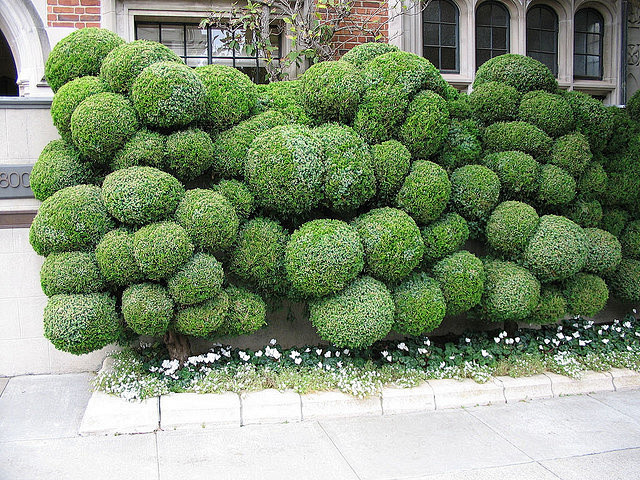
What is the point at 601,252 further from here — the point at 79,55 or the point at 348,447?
the point at 79,55

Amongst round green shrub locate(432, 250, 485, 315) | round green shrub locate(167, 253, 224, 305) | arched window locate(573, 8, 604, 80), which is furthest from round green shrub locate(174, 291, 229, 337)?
arched window locate(573, 8, 604, 80)

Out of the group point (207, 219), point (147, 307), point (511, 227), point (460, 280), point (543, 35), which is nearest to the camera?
point (147, 307)

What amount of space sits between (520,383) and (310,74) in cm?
363

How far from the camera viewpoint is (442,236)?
5.32 m

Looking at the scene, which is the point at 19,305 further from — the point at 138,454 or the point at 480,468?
the point at 480,468

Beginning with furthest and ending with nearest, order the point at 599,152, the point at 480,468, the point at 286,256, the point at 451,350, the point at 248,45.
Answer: the point at 248,45 → the point at 599,152 → the point at 451,350 → the point at 286,256 → the point at 480,468

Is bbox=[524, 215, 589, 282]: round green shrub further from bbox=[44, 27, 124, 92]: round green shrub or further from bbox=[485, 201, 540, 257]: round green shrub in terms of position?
bbox=[44, 27, 124, 92]: round green shrub

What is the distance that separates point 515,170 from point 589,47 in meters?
4.73

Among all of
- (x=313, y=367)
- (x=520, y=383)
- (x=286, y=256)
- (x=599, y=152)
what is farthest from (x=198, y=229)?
(x=599, y=152)

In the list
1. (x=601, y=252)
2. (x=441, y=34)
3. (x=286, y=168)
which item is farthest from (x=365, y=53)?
(x=601, y=252)

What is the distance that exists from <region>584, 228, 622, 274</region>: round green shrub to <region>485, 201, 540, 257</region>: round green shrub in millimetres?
867

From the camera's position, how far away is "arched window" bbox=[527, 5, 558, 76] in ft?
28.2

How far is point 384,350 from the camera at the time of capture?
222 inches

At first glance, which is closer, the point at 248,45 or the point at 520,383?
the point at 520,383
